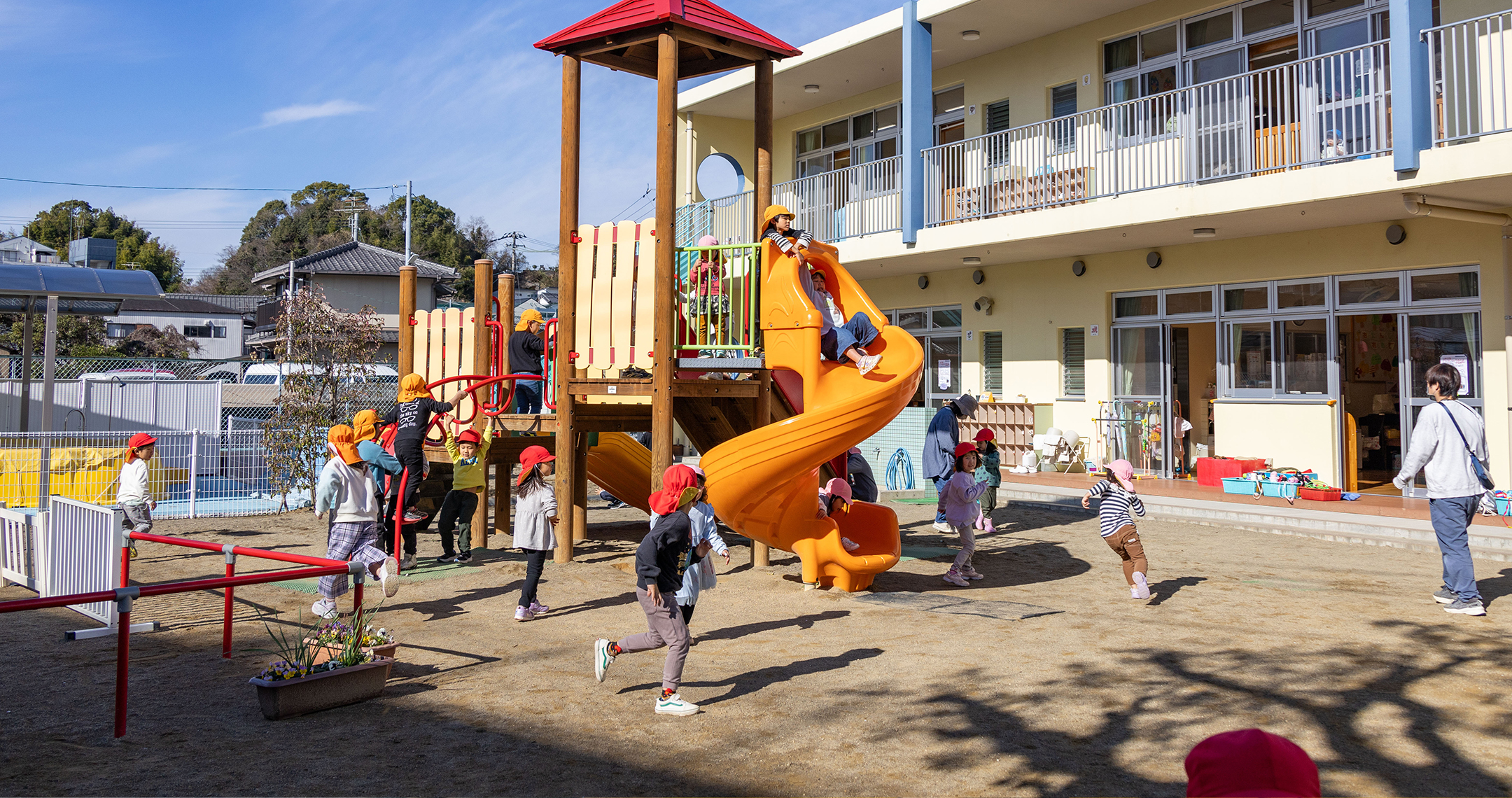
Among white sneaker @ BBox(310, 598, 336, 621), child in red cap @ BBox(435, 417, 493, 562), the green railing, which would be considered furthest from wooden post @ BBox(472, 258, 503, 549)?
white sneaker @ BBox(310, 598, 336, 621)

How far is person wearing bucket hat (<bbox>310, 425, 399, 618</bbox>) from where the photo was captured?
7379 mm

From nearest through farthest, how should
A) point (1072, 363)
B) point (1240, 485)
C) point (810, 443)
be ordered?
point (810, 443)
point (1240, 485)
point (1072, 363)

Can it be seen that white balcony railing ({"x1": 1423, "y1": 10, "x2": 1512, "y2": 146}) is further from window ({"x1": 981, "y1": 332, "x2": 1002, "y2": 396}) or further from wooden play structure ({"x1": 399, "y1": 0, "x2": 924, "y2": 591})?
window ({"x1": 981, "y1": 332, "x2": 1002, "y2": 396})

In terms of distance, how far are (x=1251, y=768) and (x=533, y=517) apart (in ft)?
21.3

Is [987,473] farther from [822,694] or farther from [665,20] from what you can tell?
[822,694]

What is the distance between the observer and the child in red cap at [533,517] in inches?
301

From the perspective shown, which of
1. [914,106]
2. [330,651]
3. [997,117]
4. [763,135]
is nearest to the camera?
[330,651]

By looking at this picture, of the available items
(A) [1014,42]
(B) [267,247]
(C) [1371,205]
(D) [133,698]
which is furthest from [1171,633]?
(B) [267,247]

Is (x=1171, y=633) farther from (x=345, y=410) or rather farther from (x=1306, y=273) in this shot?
(x=345, y=410)

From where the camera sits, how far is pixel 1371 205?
43.1 feet

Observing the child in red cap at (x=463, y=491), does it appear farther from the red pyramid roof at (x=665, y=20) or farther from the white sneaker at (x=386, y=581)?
the red pyramid roof at (x=665, y=20)

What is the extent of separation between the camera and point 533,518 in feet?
25.0

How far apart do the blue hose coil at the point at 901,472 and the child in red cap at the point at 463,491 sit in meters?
8.92

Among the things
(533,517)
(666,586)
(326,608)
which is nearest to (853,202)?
(533,517)
